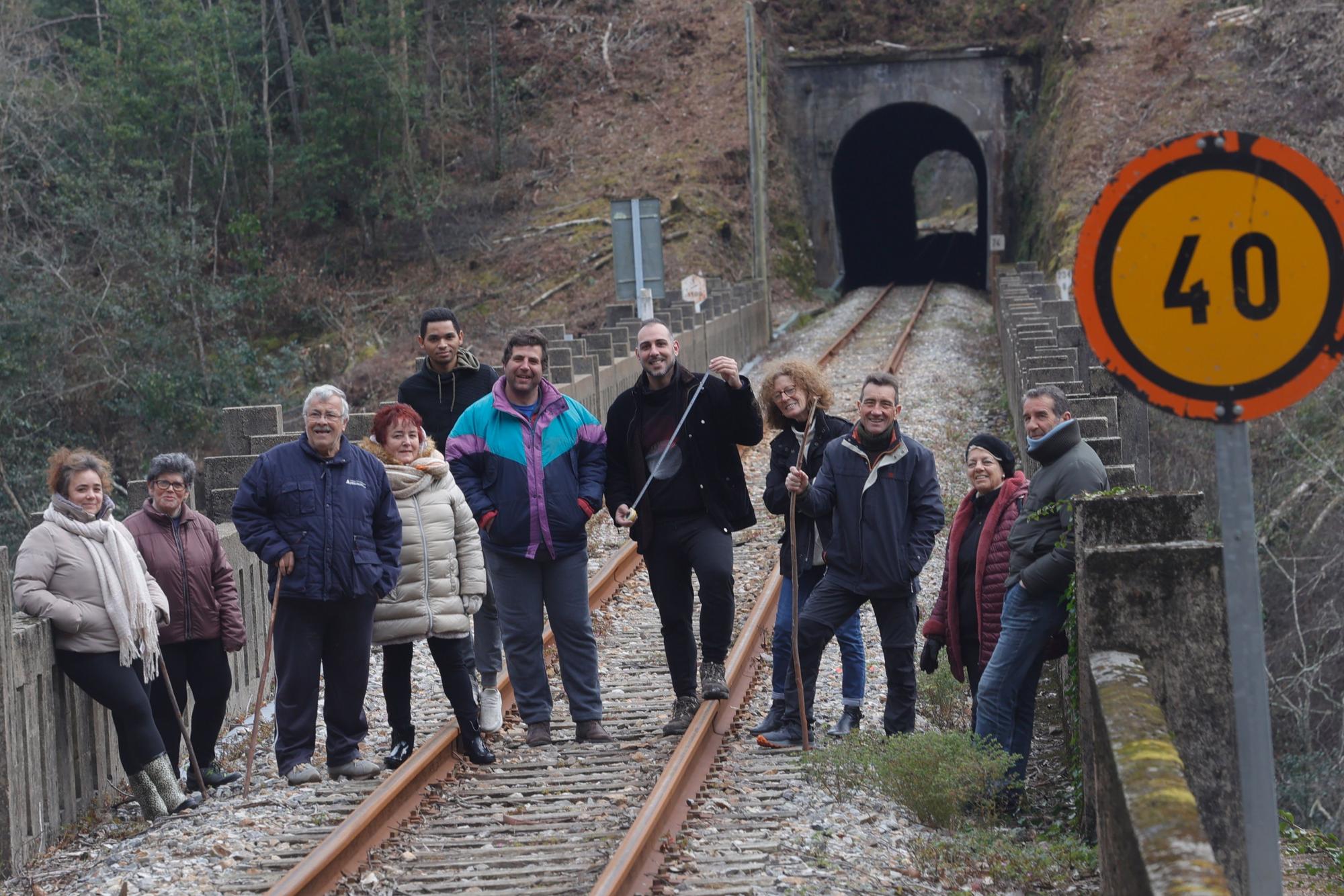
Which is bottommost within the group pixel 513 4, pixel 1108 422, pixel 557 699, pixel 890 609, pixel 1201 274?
pixel 557 699

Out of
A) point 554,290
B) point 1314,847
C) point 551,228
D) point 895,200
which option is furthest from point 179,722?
point 895,200

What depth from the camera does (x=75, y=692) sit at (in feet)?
24.3

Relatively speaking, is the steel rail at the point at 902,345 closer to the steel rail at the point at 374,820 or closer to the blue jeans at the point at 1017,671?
the blue jeans at the point at 1017,671

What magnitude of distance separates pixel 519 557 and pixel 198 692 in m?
1.86

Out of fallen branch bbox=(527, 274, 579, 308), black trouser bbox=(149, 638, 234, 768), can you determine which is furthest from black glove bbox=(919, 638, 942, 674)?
fallen branch bbox=(527, 274, 579, 308)

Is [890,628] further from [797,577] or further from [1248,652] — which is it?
[1248,652]

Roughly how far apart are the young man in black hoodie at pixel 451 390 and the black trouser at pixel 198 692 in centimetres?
142

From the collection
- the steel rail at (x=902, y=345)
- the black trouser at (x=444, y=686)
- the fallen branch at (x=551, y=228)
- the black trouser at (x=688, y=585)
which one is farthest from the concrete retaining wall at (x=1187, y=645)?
the fallen branch at (x=551, y=228)

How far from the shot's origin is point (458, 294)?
40906 millimetres

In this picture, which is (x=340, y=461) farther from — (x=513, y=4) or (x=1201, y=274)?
(x=513, y=4)

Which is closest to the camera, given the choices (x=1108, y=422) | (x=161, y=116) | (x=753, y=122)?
(x=1108, y=422)

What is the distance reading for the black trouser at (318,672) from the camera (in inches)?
287

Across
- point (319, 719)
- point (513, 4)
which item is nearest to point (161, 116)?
point (513, 4)

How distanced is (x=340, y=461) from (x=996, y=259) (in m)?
36.9
